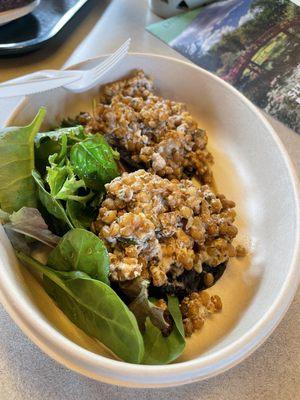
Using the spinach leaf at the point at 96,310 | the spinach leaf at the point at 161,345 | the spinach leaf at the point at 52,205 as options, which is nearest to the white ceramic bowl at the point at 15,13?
the spinach leaf at the point at 52,205

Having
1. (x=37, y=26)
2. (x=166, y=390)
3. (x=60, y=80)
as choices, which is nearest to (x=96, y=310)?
(x=166, y=390)

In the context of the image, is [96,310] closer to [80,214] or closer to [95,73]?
[80,214]

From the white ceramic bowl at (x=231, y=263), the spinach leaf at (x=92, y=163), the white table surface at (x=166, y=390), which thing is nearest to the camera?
the white ceramic bowl at (x=231, y=263)

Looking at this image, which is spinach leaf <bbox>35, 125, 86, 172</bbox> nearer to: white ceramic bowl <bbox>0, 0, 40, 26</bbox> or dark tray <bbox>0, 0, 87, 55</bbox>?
dark tray <bbox>0, 0, 87, 55</bbox>

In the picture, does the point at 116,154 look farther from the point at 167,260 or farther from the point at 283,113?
the point at 283,113

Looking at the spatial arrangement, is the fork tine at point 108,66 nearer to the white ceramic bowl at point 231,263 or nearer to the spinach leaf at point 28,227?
the white ceramic bowl at point 231,263

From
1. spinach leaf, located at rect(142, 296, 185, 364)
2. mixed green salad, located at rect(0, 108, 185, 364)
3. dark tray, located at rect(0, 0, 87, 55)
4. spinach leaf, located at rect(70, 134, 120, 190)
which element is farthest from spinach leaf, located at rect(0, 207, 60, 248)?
dark tray, located at rect(0, 0, 87, 55)
